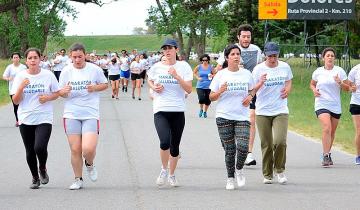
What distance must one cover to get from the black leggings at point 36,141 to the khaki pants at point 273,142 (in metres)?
2.72

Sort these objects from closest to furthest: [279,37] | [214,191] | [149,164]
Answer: [214,191] < [149,164] < [279,37]

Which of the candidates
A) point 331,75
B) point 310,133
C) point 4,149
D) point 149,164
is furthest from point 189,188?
point 310,133

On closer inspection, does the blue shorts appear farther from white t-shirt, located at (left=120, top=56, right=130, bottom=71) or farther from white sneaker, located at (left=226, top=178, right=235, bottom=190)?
white sneaker, located at (left=226, top=178, right=235, bottom=190)

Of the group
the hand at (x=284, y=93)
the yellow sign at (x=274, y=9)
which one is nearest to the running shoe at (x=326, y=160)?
the hand at (x=284, y=93)

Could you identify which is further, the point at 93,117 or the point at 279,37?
the point at 279,37

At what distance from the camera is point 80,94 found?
380 inches

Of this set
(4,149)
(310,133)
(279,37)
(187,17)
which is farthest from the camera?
(279,37)

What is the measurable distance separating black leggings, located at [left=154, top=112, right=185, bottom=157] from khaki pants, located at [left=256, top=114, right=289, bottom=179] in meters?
1.12

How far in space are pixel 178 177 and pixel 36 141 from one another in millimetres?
2086

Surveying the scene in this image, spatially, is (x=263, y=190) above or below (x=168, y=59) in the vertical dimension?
below

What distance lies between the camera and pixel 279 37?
60.1 metres

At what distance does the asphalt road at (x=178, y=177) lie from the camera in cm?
877

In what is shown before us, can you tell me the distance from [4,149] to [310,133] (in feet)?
21.8

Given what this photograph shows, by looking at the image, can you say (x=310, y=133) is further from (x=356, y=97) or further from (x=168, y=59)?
(x=168, y=59)
